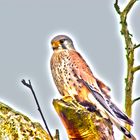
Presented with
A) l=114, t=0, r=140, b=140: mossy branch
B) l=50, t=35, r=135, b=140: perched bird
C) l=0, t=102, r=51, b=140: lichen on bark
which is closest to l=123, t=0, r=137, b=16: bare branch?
l=114, t=0, r=140, b=140: mossy branch

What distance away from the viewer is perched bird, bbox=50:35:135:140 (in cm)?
133

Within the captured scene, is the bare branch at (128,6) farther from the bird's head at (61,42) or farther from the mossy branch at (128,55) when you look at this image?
the bird's head at (61,42)

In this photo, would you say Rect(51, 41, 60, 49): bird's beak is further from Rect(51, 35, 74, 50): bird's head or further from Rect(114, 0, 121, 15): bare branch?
Rect(114, 0, 121, 15): bare branch

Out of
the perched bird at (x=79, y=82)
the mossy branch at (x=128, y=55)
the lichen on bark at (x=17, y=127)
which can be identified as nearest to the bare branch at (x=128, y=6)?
the mossy branch at (x=128, y=55)

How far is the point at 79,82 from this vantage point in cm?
142

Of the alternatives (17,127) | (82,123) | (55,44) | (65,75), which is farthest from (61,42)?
(17,127)

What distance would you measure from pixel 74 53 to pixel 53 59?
8 cm

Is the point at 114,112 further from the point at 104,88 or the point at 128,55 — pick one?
the point at 128,55

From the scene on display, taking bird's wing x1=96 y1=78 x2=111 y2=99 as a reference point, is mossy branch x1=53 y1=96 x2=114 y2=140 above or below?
below

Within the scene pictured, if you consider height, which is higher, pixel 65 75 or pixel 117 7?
pixel 117 7

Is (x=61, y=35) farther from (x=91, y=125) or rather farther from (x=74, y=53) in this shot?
(x=91, y=125)

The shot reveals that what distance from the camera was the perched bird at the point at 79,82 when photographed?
4.38 ft

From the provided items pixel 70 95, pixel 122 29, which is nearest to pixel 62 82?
pixel 70 95

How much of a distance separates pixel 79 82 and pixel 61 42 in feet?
0.53
